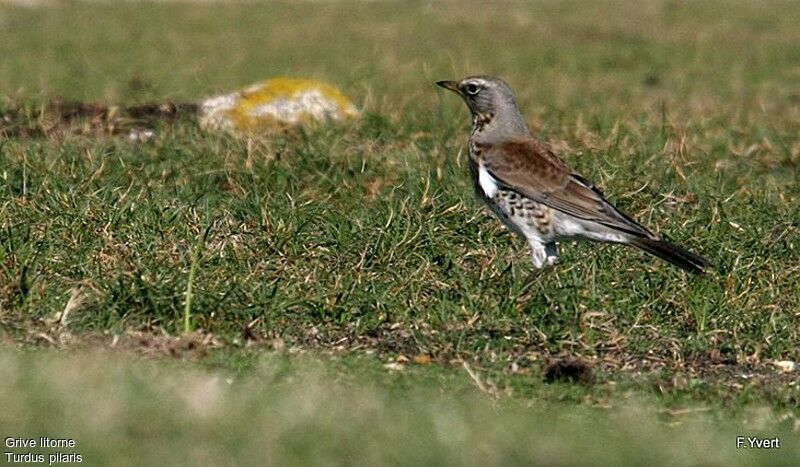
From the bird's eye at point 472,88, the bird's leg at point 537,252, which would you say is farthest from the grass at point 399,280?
the bird's eye at point 472,88

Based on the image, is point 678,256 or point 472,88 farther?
point 472,88

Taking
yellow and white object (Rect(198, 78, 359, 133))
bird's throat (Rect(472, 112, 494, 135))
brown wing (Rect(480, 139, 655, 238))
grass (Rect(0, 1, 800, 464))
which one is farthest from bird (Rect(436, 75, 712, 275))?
yellow and white object (Rect(198, 78, 359, 133))

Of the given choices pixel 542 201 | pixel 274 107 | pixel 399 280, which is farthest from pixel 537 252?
pixel 274 107

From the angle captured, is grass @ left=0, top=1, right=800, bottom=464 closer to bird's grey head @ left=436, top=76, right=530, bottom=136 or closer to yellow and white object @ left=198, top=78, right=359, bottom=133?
yellow and white object @ left=198, top=78, right=359, bottom=133

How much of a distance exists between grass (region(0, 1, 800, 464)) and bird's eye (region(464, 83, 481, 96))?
26.7 inches

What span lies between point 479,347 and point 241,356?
1.11 m

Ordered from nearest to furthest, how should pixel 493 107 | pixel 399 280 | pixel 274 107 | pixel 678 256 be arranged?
pixel 678 256 < pixel 399 280 < pixel 493 107 < pixel 274 107

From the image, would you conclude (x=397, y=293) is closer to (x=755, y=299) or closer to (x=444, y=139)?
(x=755, y=299)

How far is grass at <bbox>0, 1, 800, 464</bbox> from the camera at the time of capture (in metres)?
5.63

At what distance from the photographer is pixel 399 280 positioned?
7680 mm

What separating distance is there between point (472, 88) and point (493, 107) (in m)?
0.17

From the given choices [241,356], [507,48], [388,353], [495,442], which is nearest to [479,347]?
[388,353]

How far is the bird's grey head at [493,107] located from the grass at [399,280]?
572 mm

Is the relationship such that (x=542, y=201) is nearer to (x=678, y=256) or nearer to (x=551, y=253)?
(x=551, y=253)
